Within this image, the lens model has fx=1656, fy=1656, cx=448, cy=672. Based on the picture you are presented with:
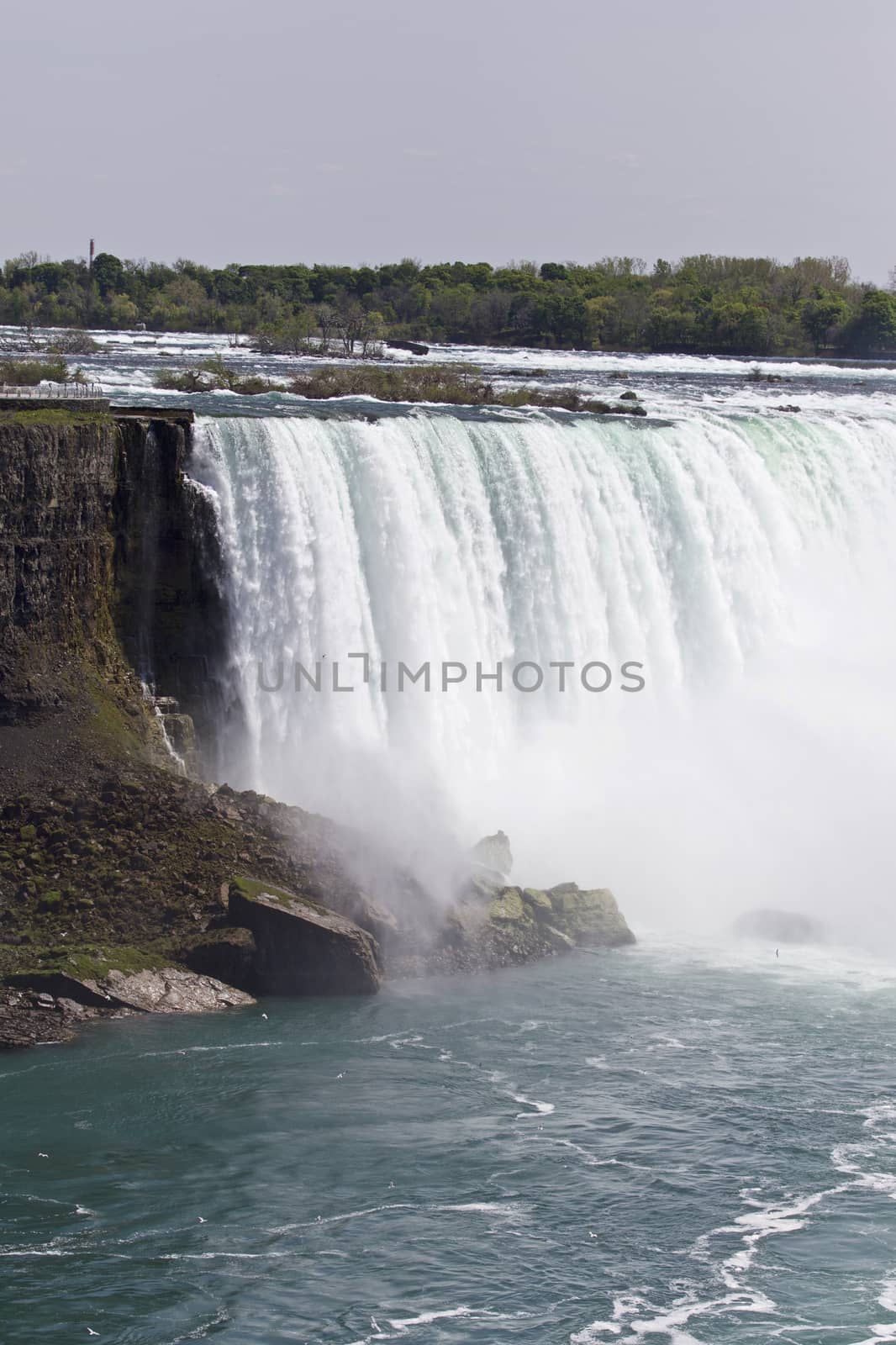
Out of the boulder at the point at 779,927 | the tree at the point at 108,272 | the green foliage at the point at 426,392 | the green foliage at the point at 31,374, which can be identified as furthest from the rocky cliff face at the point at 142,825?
the tree at the point at 108,272

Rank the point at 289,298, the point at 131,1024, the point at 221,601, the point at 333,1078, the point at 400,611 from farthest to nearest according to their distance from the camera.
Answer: the point at 289,298, the point at 400,611, the point at 221,601, the point at 131,1024, the point at 333,1078

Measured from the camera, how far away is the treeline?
84.2 meters

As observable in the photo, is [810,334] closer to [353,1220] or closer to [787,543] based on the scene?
[787,543]

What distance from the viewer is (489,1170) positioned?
14.9 metres

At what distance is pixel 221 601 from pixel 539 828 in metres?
6.01

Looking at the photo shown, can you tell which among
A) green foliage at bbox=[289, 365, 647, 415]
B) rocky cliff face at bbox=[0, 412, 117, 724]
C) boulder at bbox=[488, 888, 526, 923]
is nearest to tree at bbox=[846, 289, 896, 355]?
green foliage at bbox=[289, 365, 647, 415]

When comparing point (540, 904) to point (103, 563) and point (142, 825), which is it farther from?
point (103, 563)

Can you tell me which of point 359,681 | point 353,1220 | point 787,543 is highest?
point 787,543

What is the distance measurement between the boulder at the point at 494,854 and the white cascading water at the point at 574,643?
0.60 metres

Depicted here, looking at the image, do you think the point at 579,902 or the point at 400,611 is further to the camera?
the point at 400,611

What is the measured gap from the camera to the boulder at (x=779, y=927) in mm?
22422

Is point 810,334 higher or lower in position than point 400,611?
higher

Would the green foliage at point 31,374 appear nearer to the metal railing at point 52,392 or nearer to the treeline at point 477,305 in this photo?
the metal railing at point 52,392

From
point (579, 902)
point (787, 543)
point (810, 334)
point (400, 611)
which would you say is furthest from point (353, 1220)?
point (810, 334)
